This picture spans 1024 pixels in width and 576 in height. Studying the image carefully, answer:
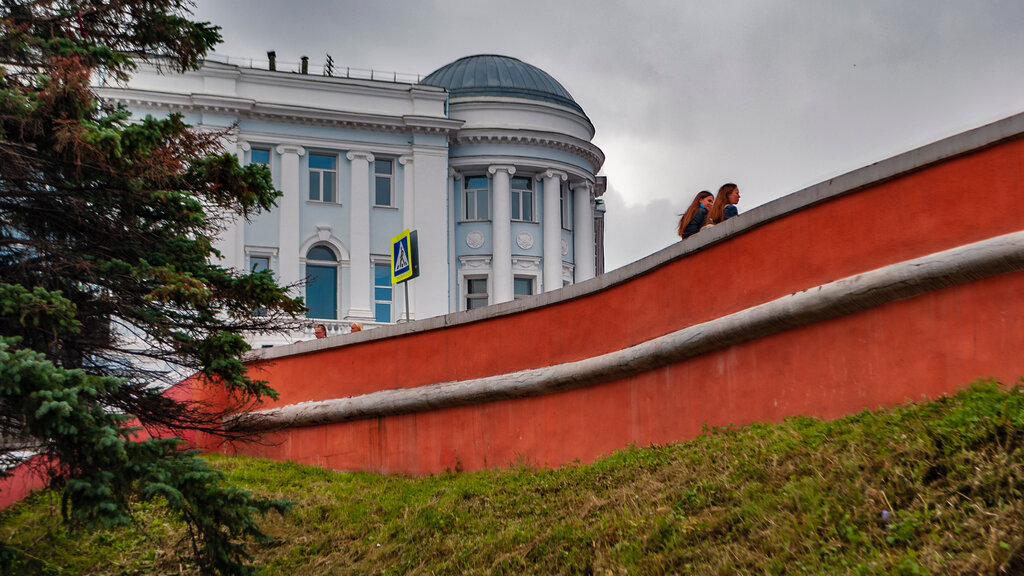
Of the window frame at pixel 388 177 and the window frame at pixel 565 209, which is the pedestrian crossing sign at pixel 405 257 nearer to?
the window frame at pixel 388 177

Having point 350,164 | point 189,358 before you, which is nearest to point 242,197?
point 189,358

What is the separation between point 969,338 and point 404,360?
25.3 feet

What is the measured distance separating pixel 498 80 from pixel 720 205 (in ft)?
76.2

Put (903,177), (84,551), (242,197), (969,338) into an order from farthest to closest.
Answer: (84,551), (242,197), (903,177), (969,338)

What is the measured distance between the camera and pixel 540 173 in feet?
104

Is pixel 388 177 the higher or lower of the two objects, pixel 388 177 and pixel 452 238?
the higher

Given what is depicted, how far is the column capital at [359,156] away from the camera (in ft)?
98.3

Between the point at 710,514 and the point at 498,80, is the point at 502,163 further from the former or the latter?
the point at 710,514

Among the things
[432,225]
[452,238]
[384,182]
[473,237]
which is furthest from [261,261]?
[473,237]

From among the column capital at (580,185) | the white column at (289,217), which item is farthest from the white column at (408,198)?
the column capital at (580,185)

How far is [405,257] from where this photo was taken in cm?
1608

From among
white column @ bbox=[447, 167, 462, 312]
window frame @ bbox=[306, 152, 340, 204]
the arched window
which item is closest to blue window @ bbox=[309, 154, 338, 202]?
window frame @ bbox=[306, 152, 340, 204]

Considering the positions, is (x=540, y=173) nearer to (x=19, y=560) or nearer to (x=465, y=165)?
(x=465, y=165)

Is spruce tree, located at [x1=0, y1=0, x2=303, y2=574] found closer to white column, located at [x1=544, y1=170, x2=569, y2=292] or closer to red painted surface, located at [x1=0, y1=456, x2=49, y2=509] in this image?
red painted surface, located at [x1=0, y1=456, x2=49, y2=509]
